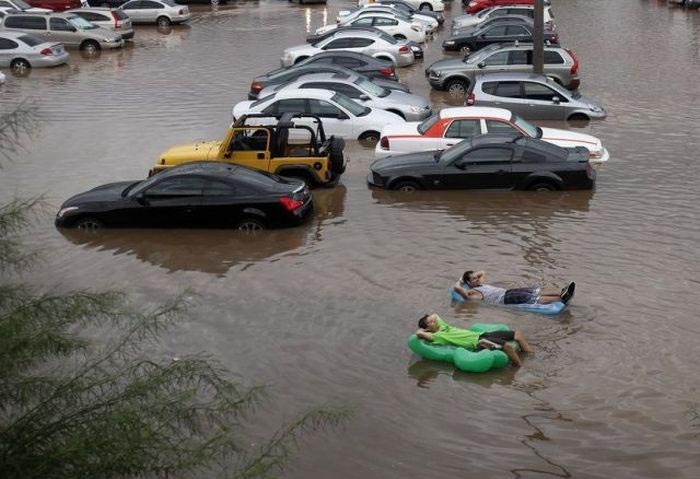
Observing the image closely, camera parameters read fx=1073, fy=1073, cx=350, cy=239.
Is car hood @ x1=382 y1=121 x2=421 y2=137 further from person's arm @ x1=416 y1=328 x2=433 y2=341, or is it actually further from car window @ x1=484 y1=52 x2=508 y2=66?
person's arm @ x1=416 y1=328 x2=433 y2=341

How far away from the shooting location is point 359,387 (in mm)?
12445

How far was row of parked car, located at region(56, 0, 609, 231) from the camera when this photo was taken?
1778 cm

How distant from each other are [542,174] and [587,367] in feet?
23.7

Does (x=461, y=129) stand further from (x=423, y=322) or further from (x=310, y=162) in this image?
(x=423, y=322)

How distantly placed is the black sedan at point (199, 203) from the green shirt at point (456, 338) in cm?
534

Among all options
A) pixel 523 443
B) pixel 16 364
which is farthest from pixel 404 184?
pixel 16 364

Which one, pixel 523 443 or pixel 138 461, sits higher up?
pixel 138 461

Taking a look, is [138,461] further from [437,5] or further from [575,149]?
[437,5]

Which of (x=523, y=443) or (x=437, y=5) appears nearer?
(x=523, y=443)

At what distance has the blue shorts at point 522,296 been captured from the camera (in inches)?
562

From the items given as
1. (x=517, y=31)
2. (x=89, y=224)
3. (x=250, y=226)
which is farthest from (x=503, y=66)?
(x=89, y=224)

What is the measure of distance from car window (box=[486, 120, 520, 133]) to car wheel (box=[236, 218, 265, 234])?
545 centimetres

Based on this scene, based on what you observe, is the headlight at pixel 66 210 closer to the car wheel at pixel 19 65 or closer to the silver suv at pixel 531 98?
the silver suv at pixel 531 98

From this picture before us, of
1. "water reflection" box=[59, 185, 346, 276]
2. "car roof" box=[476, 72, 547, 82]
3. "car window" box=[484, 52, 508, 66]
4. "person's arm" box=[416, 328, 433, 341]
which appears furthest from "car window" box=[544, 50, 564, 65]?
"person's arm" box=[416, 328, 433, 341]
